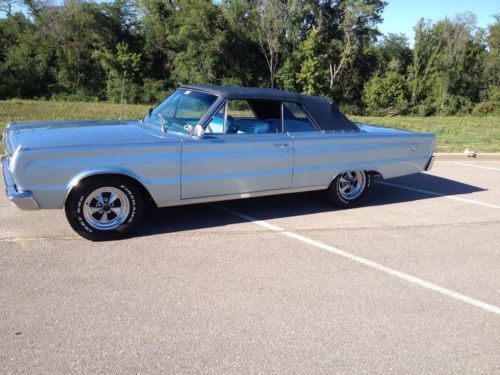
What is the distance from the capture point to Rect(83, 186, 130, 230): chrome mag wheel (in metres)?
5.00

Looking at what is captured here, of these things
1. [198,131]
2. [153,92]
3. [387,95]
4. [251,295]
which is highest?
[387,95]

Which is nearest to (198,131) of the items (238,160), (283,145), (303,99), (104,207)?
(238,160)

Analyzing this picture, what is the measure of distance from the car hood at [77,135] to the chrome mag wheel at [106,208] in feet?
1.69

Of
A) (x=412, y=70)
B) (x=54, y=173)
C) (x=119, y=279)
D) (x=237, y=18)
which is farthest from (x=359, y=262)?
(x=412, y=70)

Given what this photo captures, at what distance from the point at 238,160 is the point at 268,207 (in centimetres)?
128

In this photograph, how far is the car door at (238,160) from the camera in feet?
17.8

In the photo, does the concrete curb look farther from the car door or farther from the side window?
the car door

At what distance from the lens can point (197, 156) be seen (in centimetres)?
541

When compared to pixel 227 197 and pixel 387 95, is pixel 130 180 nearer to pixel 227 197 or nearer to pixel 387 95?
pixel 227 197

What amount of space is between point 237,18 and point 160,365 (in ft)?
163

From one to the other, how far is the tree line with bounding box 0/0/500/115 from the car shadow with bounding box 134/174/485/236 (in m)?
38.4

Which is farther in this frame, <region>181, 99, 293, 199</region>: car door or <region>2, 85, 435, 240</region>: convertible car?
<region>181, 99, 293, 199</region>: car door

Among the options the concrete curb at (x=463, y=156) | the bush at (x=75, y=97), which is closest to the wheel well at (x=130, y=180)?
the concrete curb at (x=463, y=156)

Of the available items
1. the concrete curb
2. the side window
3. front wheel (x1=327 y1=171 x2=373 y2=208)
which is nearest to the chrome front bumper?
the side window
